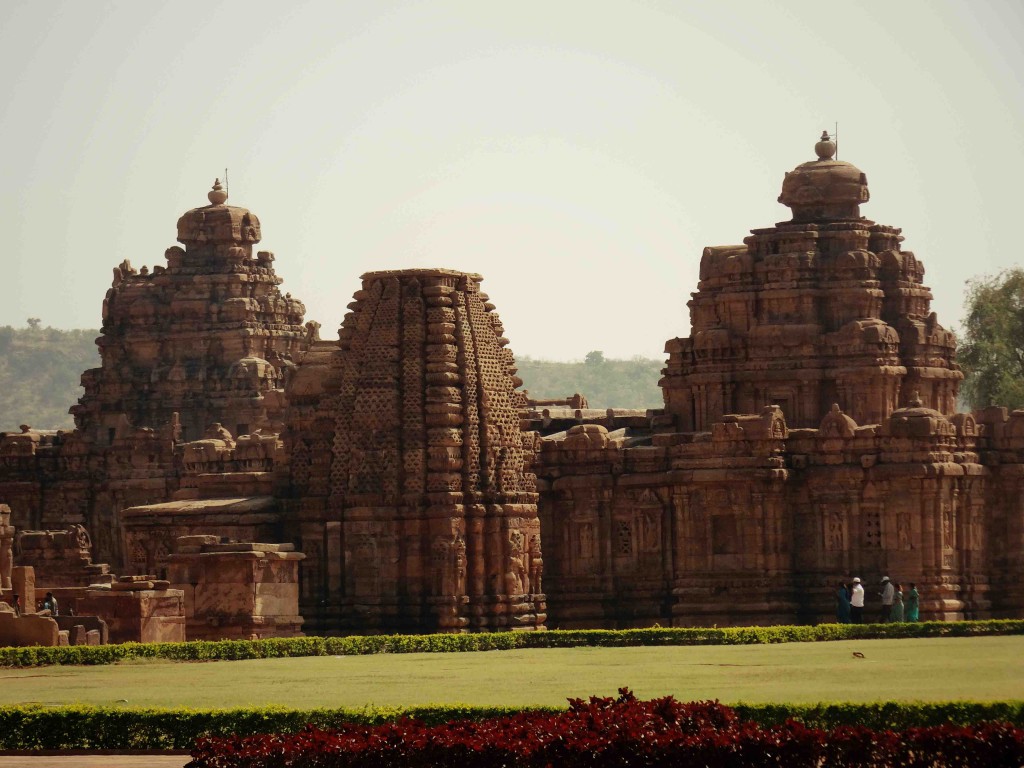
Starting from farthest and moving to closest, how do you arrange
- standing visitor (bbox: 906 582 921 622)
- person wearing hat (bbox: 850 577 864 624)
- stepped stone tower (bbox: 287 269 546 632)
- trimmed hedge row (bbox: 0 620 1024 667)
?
1. standing visitor (bbox: 906 582 921 622)
2. stepped stone tower (bbox: 287 269 546 632)
3. person wearing hat (bbox: 850 577 864 624)
4. trimmed hedge row (bbox: 0 620 1024 667)

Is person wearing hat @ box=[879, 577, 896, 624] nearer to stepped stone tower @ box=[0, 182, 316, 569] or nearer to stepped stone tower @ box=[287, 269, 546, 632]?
stepped stone tower @ box=[287, 269, 546, 632]

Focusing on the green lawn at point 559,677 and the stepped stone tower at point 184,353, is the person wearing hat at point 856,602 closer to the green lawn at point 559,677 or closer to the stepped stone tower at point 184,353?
the green lawn at point 559,677

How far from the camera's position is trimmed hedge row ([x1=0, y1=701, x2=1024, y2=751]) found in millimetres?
32188

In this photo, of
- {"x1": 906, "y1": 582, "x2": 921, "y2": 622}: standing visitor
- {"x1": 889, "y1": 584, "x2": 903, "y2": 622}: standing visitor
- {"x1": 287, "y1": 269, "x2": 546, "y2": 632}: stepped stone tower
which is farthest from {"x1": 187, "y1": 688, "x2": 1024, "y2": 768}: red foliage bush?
{"x1": 906, "y1": 582, "x2": 921, "y2": 622}: standing visitor

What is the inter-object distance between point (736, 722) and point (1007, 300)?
63609 mm

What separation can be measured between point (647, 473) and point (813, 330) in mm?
6258

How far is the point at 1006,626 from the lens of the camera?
53.2 m

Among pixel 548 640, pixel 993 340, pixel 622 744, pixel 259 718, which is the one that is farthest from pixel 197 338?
pixel 622 744

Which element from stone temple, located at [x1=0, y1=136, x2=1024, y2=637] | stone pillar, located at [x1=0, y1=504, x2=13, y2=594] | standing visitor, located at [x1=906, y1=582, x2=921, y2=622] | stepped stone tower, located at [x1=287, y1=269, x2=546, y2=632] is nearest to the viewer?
stone pillar, located at [x1=0, y1=504, x2=13, y2=594]

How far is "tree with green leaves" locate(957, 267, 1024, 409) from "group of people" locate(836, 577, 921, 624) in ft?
99.1

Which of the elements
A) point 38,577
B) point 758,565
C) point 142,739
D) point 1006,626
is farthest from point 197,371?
point 142,739

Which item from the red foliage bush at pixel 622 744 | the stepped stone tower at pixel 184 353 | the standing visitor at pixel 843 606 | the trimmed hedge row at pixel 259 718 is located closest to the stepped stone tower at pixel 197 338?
the stepped stone tower at pixel 184 353

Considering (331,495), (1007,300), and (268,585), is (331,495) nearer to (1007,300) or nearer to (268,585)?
(268,585)

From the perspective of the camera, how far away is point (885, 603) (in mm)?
60625
